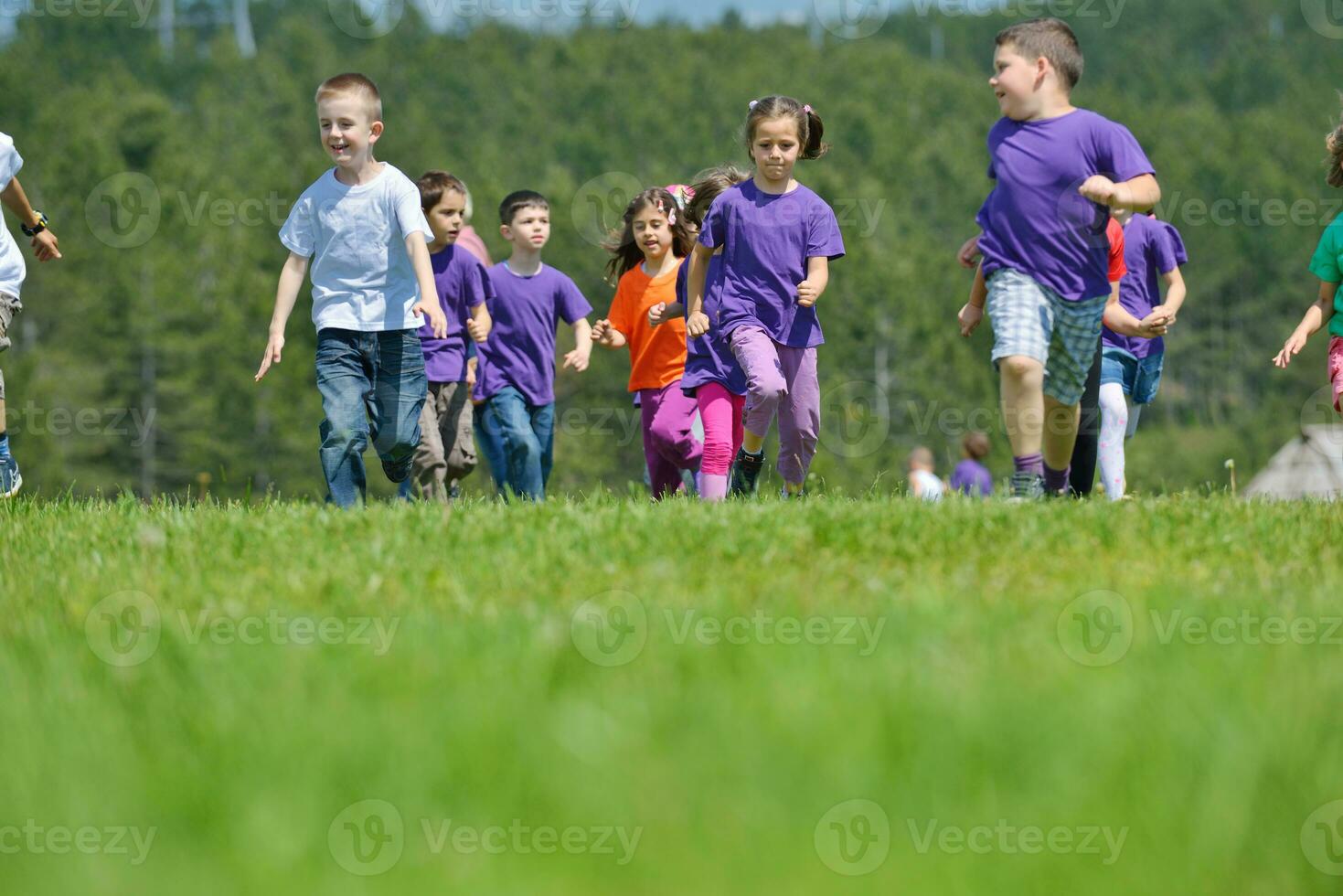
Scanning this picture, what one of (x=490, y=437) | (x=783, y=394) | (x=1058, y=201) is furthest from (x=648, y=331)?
(x=1058, y=201)

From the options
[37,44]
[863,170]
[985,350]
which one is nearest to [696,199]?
[985,350]

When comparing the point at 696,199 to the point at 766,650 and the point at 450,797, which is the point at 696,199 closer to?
the point at 766,650

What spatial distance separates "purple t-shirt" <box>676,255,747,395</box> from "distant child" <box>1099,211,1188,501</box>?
8.12 feet

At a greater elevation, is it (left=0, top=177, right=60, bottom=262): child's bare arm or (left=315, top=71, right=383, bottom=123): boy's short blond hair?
(left=315, top=71, right=383, bottom=123): boy's short blond hair

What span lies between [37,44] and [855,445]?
206 ft

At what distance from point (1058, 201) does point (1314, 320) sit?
1.86 metres

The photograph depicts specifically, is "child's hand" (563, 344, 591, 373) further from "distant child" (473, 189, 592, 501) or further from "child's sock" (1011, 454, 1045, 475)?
"child's sock" (1011, 454, 1045, 475)

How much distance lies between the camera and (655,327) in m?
10.8

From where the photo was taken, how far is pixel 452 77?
11119 cm

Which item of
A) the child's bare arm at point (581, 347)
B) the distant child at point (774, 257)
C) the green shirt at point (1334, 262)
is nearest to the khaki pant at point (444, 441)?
the child's bare arm at point (581, 347)

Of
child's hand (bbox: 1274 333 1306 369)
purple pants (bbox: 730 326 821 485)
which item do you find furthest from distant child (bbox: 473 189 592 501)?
child's hand (bbox: 1274 333 1306 369)

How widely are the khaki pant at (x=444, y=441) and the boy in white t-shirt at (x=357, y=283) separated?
195 cm

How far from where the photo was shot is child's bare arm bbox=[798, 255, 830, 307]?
8586 millimetres

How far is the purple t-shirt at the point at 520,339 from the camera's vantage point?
11312 millimetres
